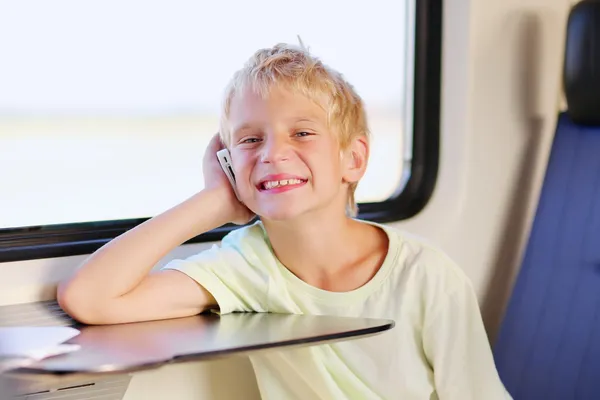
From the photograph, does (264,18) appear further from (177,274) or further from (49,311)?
(49,311)

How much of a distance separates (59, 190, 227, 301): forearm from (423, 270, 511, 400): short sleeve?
0.46m

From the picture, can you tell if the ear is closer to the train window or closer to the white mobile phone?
the white mobile phone

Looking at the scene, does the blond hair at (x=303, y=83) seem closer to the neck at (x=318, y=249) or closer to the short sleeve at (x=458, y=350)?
the neck at (x=318, y=249)

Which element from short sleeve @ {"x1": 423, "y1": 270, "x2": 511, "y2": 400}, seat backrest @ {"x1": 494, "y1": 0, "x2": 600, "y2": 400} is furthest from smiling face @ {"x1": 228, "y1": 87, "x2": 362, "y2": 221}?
seat backrest @ {"x1": 494, "y1": 0, "x2": 600, "y2": 400}

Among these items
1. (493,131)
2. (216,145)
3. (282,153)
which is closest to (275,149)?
(282,153)

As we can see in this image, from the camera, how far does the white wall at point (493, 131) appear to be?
2.07m

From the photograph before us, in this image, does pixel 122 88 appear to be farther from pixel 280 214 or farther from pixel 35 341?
pixel 35 341

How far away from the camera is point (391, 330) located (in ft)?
5.19

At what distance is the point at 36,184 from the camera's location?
1.79 meters

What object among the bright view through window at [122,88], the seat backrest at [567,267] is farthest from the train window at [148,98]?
the seat backrest at [567,267]

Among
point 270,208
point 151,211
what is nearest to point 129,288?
point 270,208

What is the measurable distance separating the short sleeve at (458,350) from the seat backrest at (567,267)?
0.41 meters

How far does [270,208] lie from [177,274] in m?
0.23

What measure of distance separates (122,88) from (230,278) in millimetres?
534
